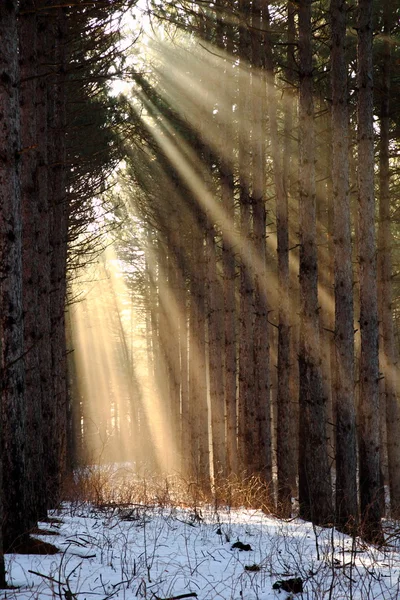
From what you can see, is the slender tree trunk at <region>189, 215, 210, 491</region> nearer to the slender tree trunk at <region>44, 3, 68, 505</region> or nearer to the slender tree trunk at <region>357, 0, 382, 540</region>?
the slender tree trunk at <region>44, 3, 68, 505</region>

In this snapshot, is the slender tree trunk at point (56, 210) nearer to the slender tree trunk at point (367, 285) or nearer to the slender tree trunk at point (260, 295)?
the slender tree trunk at point (260, 295)

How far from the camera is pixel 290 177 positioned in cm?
1449

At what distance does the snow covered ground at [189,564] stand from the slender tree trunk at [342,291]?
3.82 feet

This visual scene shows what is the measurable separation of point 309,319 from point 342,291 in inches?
23.4

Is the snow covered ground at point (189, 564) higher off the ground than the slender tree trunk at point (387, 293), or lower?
lower

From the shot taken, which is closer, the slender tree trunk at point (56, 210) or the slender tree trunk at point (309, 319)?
the slender tree trunk at point (309, 319)

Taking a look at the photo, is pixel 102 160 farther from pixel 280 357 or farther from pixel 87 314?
pixel 87 314

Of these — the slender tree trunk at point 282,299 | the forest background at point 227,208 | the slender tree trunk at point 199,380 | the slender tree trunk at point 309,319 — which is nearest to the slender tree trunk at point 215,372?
the forest background at point 227,208

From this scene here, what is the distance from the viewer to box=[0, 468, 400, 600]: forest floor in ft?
12.8

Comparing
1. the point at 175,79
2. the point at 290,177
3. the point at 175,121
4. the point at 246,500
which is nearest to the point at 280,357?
the point at 246,500

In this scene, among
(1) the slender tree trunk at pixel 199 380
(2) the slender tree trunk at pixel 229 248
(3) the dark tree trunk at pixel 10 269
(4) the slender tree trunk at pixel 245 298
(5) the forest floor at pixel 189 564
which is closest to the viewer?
(5) the forest floor at pixel 189 564

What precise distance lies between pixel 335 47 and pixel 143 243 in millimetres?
16670

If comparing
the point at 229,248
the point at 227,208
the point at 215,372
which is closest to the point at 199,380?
the point at 215,372

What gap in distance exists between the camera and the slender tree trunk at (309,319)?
26.6 feet
